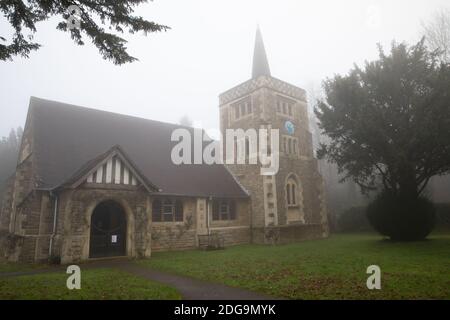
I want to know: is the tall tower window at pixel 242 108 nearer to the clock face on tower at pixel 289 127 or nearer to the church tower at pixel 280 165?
the church tower at pixel 280 165

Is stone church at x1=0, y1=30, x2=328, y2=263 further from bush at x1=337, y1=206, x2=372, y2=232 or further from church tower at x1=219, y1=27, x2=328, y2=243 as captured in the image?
bush at x1=337, y1=206, x2=372, y2=232

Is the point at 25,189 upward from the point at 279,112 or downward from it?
downward

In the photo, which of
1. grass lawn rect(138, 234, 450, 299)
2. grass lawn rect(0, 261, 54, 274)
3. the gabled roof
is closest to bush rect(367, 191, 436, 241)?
grass lawn rect(138, 234, 450, 299)

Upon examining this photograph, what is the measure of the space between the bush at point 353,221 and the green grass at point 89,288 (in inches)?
1119

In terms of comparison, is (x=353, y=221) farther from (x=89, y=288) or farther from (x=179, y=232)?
(x=89, y=288)

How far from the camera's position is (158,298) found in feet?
24.6

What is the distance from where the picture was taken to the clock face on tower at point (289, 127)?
83.7ft

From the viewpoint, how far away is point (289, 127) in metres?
25.7

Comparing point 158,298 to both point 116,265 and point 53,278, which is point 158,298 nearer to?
point 53,278

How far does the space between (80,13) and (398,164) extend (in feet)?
54.8

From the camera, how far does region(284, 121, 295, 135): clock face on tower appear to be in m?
25.5
